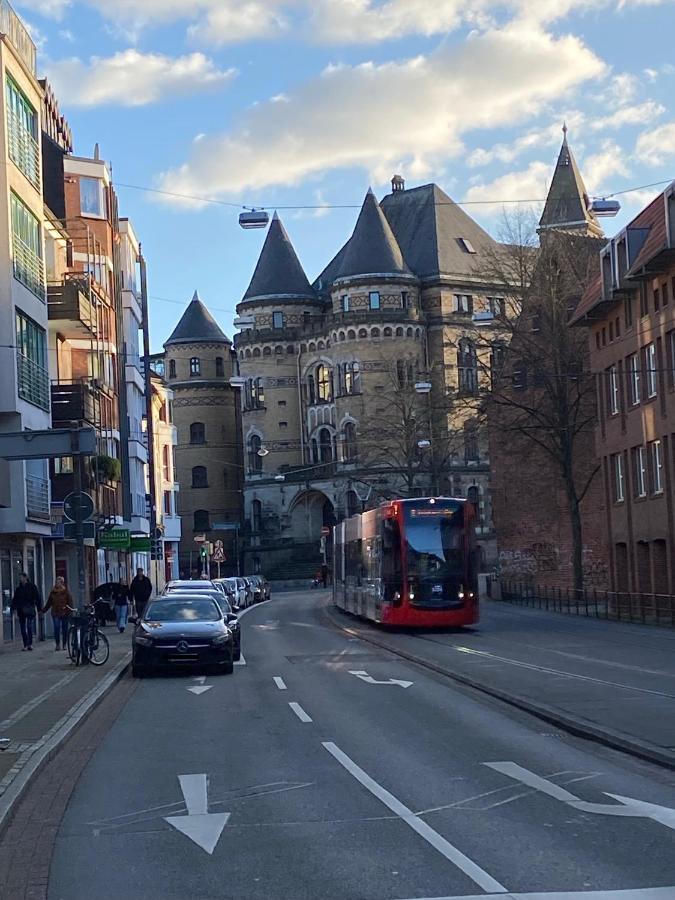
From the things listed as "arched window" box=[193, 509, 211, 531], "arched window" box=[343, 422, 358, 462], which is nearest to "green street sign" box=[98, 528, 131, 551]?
"arched window" box=[343, 422, 358, 462]

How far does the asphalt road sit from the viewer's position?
8.23m

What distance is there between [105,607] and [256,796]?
96.1 ft

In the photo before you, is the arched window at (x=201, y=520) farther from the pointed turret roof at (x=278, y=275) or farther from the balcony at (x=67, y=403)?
the balcony at (x=67, y=403)

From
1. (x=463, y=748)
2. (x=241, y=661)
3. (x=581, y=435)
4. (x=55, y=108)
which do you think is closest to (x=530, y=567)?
(x=581, y=435)

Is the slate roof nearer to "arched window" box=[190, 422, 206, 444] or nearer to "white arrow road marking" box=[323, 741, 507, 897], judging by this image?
"arched window" box=[190, 422, 206, 444]

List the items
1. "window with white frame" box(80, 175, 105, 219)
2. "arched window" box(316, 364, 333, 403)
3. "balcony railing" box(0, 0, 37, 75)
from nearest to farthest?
"balcony railing" box(0, 0, 37, 75), "window with white frame" box(80, 175, 105, 219), "arched window" box(316, 364, 333, 403)

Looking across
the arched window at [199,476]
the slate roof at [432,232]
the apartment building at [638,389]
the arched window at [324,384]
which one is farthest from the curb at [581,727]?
the arched window at [199,476]

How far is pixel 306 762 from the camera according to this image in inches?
532

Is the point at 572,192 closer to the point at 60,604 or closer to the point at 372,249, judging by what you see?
the point at 372,249

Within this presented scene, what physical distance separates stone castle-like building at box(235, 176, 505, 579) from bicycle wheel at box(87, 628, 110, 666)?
69873mm

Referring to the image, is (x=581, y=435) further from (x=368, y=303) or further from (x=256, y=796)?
(x=256, y=796)

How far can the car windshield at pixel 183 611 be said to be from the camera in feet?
83.5

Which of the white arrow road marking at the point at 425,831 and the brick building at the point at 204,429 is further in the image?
the brick building at the point at 204,429

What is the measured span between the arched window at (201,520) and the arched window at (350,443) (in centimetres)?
1683
